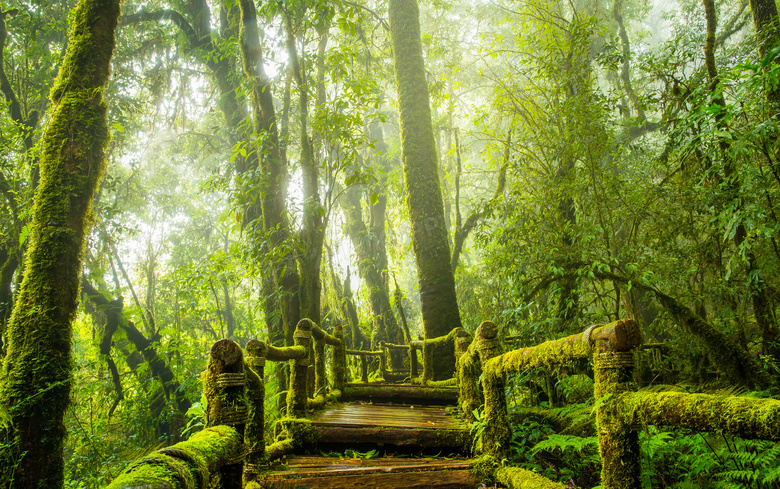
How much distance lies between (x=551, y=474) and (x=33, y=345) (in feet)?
15.6

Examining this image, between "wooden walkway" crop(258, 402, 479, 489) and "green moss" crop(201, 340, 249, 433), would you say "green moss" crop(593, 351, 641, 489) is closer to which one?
"wooden walkway" crop(258, 402, 479, 489)

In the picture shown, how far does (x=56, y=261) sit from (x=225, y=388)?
310cm

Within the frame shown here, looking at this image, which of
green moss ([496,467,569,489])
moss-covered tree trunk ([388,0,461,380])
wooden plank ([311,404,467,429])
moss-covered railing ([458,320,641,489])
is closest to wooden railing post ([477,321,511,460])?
moss-covered railing ([458,320,641,489])

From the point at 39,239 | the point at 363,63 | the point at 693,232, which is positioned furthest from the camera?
the point at 363,63

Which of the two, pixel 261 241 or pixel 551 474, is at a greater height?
pixel 261 241

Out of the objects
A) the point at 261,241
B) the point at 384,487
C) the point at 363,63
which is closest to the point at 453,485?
the point at 384,487

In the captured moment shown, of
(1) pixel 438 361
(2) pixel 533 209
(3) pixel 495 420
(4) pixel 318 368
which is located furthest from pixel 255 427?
(2) pixel 533 209

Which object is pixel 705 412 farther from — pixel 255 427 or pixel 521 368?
pixel 255 427

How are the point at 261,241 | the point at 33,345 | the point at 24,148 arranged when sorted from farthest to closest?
the point at 24,148
the point at 261,241
the point at 33,345

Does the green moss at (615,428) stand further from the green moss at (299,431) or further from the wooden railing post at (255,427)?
the green moss at (299,431)

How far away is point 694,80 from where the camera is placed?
5547 millimetres

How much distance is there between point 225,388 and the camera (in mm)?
2277

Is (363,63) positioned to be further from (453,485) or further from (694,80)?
(453,485)

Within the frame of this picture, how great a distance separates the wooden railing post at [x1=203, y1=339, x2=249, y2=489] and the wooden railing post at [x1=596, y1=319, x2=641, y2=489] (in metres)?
1.78
